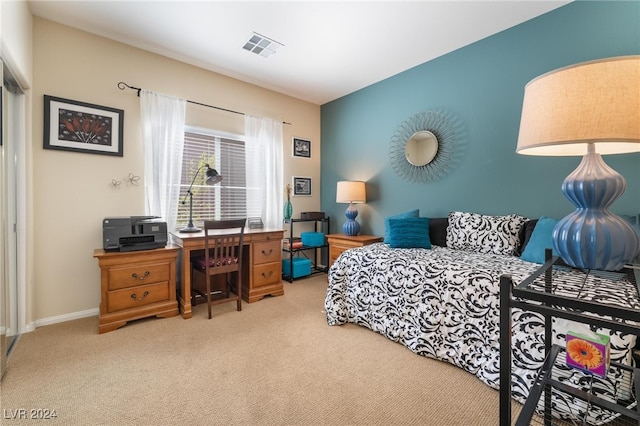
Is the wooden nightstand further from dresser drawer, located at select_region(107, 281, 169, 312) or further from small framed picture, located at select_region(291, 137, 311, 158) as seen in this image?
dresser drawer, located at select_region(107, 281, 169, 312)

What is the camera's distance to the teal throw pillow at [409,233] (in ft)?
9.08

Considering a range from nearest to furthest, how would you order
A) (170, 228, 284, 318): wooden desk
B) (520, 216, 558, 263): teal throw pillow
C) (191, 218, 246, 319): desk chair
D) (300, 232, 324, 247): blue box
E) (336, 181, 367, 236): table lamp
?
(520, 216, 558, 263): teal throw pillow, (191, 218, 246, 319): desk chair, (170, 228, 284, 318): wooden desk, (336, 181, 367, 236): table lamp, (300, 232, 324, 247): blue box

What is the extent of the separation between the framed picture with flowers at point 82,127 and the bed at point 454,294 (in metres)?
2.57

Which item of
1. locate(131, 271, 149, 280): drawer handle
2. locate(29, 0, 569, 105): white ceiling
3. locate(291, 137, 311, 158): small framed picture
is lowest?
locate(131, 271, 149, 280): drawer handle

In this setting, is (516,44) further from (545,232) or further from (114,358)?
(114,358)

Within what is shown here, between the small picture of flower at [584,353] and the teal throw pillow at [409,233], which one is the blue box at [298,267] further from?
the small picture of flower at [584,353]

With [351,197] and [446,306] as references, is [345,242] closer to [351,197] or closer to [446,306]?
[351,197]

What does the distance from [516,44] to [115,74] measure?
12.7ft

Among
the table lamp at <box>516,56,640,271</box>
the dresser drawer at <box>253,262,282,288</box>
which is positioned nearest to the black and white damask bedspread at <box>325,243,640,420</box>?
the table lamp at <box>516,56,640,271</box>

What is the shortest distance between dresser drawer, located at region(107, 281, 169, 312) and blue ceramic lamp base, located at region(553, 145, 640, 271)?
296 centimetres

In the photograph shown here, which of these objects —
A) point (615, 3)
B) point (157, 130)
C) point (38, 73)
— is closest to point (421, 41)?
point (615, 3)

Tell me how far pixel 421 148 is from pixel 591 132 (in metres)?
2.31

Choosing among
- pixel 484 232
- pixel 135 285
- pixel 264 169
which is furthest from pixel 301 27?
pixel 135 285

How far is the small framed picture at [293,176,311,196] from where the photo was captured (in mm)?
4289
